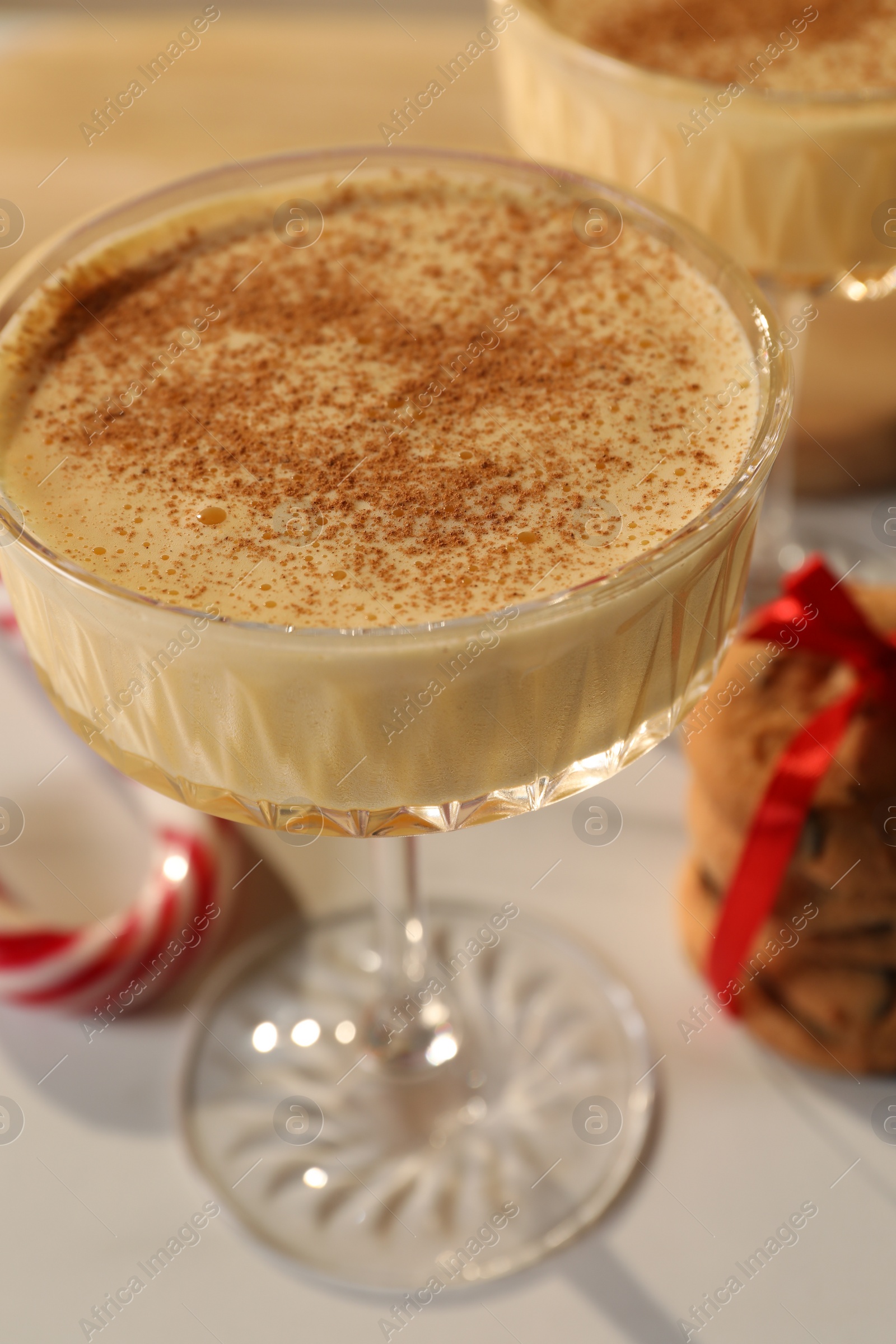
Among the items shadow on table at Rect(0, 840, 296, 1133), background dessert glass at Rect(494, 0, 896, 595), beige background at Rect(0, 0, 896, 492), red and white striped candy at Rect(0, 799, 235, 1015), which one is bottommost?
shadow on table at Rect(0, 840, 296, 1133)

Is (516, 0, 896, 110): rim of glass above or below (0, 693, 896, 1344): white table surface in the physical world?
above

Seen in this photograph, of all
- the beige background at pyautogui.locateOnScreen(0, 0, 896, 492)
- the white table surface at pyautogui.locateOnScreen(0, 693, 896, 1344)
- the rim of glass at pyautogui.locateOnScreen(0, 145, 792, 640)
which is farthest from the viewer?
the beige background at pyautogui.locateOnScreen(0, 0, 896, 492)

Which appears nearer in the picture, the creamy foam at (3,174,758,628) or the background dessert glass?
the creamy foam at (3,174,758,628)

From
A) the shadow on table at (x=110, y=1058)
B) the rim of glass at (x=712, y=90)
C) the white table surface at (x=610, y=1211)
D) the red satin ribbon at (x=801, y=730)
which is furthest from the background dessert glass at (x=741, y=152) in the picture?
the shadow on table at (x=110, y=1058)

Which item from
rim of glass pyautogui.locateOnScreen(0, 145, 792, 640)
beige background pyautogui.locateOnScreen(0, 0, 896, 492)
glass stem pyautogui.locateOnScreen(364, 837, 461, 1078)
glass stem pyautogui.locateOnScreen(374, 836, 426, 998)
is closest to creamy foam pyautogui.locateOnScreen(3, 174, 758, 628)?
rim of glass pyautogui.locateOnScreen(0, 145, 792, 640)

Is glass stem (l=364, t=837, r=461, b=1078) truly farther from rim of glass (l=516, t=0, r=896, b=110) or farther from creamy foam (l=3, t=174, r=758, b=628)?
rim of glass (l=516, t=0, r=896, b=110)

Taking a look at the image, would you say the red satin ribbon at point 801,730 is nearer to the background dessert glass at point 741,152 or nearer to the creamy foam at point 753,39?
the background dessert glass at point 741,152

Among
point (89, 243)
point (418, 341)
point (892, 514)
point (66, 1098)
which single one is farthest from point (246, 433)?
point (892, 514)

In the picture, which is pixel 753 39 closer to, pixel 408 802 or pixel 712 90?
pixel 712 90
